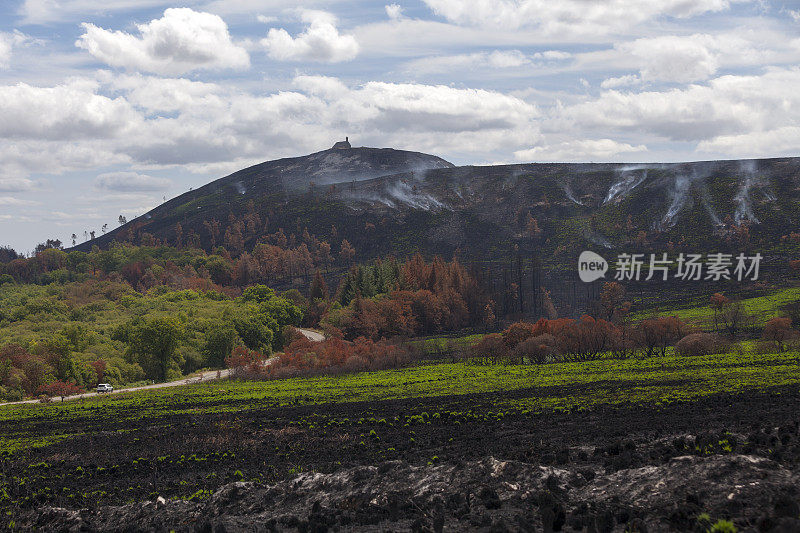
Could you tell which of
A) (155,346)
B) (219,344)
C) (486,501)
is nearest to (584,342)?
(219,344)

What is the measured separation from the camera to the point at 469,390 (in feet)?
202

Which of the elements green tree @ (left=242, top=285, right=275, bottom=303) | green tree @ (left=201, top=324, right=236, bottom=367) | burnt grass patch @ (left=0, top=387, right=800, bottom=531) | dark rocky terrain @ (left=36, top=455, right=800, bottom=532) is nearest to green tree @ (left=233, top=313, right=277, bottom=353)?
green tree @ (left=201, top=324, right=236, bottom=367)

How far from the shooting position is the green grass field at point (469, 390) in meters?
50.1

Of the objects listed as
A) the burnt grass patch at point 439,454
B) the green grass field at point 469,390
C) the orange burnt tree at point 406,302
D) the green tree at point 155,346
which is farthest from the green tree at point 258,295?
the burnt grass patch at point 439,454

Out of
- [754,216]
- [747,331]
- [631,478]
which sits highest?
[754,216]

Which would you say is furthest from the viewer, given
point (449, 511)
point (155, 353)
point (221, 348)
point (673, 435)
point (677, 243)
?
point (677, 243)

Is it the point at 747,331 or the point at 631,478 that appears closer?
the point at 631,478

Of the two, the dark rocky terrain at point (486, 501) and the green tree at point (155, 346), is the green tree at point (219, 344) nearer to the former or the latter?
the green tree at point (155, 346)

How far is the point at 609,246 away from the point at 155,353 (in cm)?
13663

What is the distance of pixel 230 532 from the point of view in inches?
974

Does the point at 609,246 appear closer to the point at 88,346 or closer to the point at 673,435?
the point at 88,346

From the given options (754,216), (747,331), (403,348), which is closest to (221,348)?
(403,348)

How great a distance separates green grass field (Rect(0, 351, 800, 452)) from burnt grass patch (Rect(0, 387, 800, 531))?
2.69 metres

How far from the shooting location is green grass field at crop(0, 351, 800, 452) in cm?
5012
